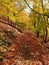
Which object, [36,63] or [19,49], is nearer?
[36,63]

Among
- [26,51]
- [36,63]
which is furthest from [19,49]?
[36,63]

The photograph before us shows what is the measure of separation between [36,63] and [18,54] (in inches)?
64.3

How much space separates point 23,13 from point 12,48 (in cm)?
880

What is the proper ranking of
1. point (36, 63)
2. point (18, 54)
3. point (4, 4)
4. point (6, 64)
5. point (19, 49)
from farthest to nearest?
point (19, 49) < point (18, 54) < point (36, 63) < point (6, 64) < point (4, 4)

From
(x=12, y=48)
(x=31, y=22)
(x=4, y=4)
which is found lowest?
(x=12, y=48)

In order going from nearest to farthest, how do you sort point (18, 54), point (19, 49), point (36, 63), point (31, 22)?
point (36, 63), point (18, 54), point (19, 49), point (31, 22)

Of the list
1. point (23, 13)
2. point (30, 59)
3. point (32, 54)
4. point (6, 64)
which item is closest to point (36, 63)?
point (30, 59)

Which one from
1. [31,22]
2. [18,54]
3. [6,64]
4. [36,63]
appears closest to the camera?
[6,64]

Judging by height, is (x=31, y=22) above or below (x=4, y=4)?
below

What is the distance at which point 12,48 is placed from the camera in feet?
43.7

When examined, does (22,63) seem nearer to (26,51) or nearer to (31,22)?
(26,51)

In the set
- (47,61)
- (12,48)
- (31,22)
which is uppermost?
(31,22)

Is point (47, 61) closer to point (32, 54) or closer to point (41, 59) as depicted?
point (41, 59)

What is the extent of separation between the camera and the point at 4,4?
6348mm
